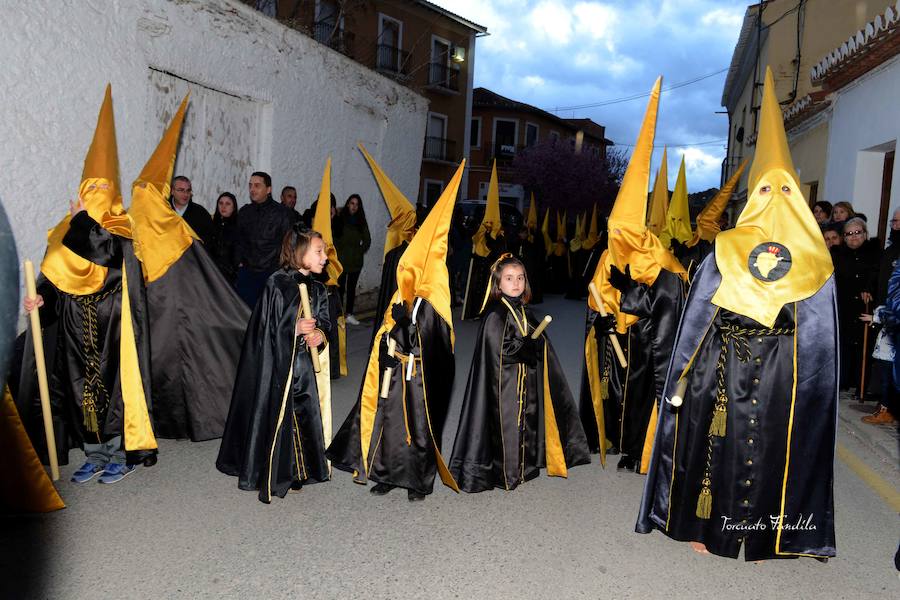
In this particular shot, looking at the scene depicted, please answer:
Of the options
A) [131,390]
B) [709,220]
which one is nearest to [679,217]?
[709,220]

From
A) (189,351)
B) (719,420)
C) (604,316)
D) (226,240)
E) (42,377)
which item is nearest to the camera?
(719,420)

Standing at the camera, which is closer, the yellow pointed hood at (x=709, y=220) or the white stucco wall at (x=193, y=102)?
the white stucco wall at (x=193, y=102)

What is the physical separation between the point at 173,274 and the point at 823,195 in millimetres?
12910

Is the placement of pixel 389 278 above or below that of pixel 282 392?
above

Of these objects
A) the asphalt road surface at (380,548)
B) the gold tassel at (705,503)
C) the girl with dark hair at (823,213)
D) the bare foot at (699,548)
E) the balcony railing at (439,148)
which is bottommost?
the asphalt road surface at (380,548)

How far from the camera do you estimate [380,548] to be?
13.5 feet

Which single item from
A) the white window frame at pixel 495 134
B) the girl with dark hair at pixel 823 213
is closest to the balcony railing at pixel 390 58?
the white window frame at pixel 495 134

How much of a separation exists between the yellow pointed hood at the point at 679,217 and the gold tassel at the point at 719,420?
15.8ft

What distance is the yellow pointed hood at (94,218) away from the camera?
4.71 meters

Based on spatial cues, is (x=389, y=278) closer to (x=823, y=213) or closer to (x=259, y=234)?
(x=259, y=234)

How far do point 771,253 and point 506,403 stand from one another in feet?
6.31

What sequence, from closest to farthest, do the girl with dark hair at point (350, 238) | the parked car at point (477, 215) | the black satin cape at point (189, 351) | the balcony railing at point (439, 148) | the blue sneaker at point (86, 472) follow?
1. the blue sneaker at point (86, 472)
2. the black satin cape at point (189, 351)
3. the girl with dark hair at point (350, 238)
4. the parked car at point (477, 215)
5. the balcony railing at point (439, 148)

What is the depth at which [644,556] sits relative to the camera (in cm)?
416

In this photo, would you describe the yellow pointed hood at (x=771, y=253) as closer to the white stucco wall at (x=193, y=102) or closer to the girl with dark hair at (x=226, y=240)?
the girl with dark hair at (x=226, y=240)
